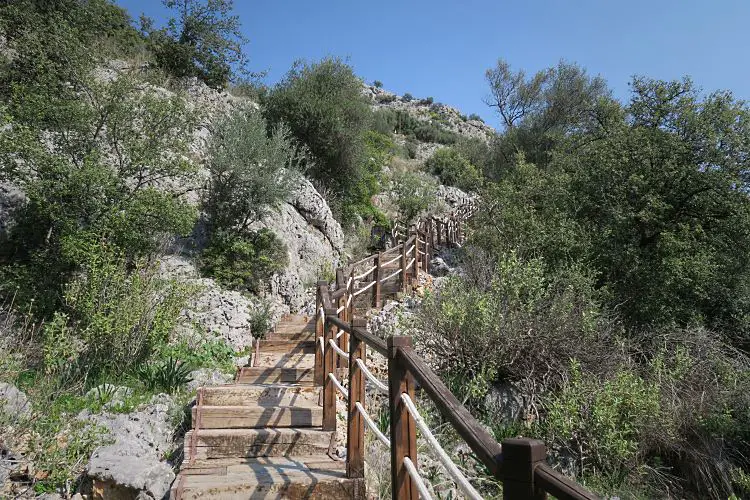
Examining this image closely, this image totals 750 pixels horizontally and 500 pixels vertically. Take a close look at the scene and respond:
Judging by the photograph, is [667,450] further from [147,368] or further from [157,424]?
[147,368]

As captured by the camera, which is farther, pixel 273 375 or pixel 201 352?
pixel 201 352

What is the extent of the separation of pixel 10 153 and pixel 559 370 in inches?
399

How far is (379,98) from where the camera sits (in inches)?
2320

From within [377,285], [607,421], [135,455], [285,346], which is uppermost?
[377,285]

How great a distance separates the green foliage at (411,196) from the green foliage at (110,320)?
14838 millimetres

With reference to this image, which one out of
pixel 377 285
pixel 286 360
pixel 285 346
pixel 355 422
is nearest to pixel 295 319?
pixel 377 285

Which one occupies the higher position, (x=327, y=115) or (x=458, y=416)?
(x=327, y=115)

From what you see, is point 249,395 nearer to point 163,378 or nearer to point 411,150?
point 163,378

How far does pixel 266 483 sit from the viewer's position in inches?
136

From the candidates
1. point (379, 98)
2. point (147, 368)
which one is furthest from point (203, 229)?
point (379, 98)

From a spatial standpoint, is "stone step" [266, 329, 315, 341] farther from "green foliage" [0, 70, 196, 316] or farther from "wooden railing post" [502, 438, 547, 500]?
"wooden railing post" [502, 438, 547, 500]

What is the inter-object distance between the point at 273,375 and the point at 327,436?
2333mm

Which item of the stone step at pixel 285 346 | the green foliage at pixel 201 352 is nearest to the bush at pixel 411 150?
the green foliage at pixel 201 352

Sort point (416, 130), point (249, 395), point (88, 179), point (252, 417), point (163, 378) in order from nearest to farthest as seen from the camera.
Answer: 1. point (252, 417)
2. point (249, 395)
3. point (163, 378)
4. point (88, 179)
5. point (416, 130)
